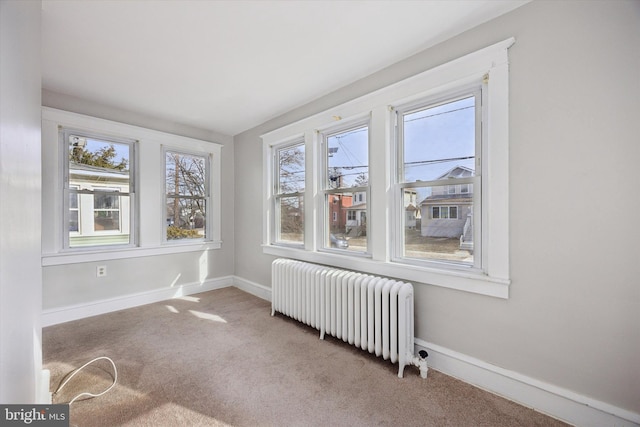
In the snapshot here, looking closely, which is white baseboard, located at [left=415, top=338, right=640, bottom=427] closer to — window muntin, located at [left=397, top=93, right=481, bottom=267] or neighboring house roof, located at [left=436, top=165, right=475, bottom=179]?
window muntin, located at [left=397, top=93, right=481, bottom=267]

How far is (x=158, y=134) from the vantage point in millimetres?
3658

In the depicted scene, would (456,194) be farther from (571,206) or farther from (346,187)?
(346,187)

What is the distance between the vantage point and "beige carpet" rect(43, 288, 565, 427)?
1.60m

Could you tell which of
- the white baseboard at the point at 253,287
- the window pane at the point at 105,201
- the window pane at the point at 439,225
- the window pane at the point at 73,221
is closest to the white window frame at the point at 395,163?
the window pane at the point at 439,225

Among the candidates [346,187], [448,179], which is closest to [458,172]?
[448,179]

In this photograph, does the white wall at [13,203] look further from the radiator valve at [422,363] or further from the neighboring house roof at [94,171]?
the neighboring house roof at [94,171]

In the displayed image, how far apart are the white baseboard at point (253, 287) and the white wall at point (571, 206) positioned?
2632mm

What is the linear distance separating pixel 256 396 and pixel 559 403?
1918 millimetres

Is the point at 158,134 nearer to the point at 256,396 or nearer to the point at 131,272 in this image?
the point at 131,272

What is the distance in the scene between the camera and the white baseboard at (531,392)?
1449 mm

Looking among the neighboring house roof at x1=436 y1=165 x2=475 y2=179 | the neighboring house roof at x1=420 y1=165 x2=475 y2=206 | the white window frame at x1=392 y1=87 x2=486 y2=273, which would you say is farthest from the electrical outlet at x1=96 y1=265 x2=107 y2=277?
the neighboring house roof at x1=436 y1=165 x2=475 y2=179

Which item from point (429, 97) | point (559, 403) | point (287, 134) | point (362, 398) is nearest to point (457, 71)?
point (429, 97)

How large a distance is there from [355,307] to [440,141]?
5.24 ft

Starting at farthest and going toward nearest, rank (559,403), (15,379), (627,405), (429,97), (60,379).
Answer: (429,97) → (60,379) → (559,403) → (627,405) → (15,379)
